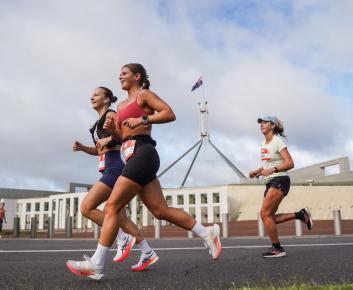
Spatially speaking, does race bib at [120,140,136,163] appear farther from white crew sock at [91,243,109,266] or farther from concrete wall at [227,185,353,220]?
concrete wall at [227,185,353,220]

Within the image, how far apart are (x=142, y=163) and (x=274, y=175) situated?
8.22 ft

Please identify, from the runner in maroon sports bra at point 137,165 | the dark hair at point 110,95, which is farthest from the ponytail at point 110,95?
the runner in maroon sports bra at point 137,165

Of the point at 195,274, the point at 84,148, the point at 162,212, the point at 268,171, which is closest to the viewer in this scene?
the point at 195,274

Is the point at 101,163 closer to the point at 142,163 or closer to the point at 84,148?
the point at 84,148

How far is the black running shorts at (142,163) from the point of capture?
3658mm

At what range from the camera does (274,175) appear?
5.59m

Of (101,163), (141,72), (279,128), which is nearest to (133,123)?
(141,72)

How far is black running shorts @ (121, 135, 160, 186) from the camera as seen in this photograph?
3.66 metres

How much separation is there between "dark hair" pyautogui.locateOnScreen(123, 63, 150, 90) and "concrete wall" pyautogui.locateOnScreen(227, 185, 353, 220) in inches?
1678

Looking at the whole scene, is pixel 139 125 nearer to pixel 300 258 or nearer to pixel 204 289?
pixel 204 289

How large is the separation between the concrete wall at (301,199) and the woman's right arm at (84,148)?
41553 millimetres

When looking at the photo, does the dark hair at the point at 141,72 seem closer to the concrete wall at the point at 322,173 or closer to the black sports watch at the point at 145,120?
the black sports watch at the point at 145,120

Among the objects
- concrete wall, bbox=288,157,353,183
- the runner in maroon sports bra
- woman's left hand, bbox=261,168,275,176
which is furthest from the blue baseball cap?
concrete wall, bbox=288,157,353,183

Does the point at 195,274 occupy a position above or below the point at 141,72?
below
